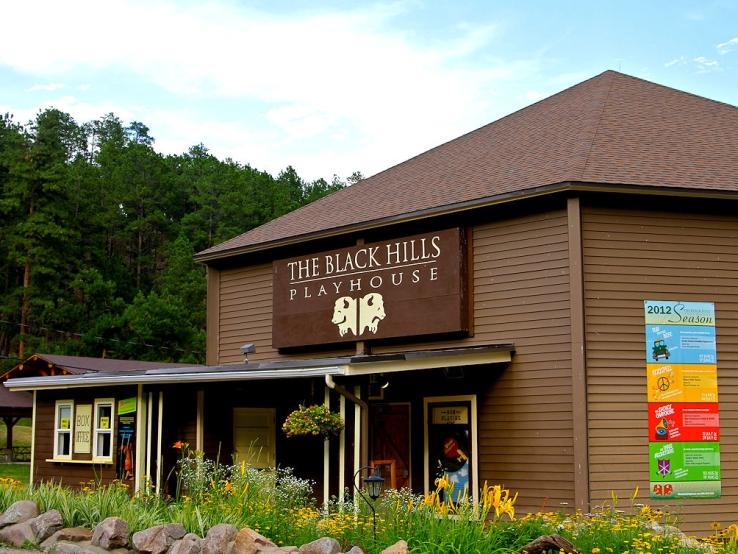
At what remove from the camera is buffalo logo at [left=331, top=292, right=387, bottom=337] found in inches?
655

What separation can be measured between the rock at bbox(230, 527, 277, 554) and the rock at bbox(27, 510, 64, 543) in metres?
2.71

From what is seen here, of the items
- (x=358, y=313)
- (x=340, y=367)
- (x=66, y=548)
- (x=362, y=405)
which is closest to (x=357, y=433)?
(x=362, y=405)

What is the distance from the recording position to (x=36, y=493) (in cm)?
1263

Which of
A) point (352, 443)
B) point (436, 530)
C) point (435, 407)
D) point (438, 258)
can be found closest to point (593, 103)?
point (438, 258)

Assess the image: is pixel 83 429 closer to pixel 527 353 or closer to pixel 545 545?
pixel 527 353

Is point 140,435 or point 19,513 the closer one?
point 19,513

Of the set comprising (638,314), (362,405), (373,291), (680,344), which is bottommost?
(362,405)

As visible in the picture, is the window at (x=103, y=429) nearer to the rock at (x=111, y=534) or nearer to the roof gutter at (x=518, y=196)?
the roof gutter at (x=518, y=196)

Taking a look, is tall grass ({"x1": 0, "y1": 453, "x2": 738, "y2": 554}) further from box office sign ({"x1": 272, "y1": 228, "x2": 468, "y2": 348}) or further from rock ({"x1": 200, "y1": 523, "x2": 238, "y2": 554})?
box office sign ({"x1": 272, "y1": 228, "x2": 468, "y2": 348})

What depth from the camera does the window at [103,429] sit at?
1828 centimetres

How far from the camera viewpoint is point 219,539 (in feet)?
32.0

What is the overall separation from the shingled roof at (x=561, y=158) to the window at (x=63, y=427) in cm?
401

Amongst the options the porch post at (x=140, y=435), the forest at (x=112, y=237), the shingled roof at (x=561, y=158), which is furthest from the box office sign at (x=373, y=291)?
the forest at (x=112, y=237)

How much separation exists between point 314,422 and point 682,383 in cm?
554
